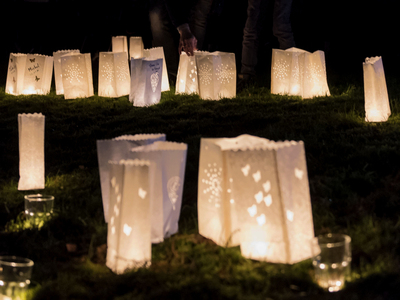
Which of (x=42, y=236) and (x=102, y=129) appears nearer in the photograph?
(x=42, y=236)

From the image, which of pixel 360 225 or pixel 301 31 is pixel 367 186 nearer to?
pixel 360 225

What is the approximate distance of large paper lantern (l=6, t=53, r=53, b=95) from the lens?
5953 millimetres

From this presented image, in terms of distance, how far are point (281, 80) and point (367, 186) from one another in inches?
101

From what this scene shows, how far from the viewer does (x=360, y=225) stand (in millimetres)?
2555

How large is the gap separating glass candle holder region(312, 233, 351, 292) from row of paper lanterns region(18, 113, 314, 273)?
0.23 metres

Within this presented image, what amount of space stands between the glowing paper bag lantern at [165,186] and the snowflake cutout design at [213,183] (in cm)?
17

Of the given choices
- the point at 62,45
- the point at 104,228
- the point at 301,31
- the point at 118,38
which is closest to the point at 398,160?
the point at 104,228

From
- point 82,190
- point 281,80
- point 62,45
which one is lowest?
point 82,190

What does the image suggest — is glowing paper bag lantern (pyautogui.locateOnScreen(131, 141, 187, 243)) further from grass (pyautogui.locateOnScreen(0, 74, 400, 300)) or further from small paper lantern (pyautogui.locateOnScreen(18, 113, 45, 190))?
small paper lantern (pyautogui.locateOnScreen(18, 113, 45, 190))

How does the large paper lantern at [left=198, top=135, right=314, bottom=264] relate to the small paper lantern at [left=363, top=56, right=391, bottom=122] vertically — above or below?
below

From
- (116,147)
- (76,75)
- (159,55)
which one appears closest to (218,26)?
(159,55)

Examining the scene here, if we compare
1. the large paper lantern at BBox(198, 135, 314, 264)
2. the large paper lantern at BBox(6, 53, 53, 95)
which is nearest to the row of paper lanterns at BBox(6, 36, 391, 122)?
the large paper lantern at BBox(6, 53, 53, 95)

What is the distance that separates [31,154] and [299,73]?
3.04 meters

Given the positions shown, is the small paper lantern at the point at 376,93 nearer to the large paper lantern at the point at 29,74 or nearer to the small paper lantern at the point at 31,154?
the small paper lantern at the point at 31,154
